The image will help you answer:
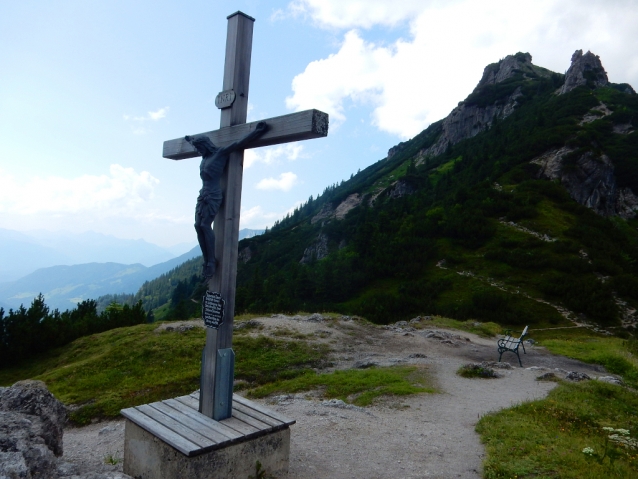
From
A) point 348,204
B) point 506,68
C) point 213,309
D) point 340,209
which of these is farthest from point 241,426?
point 506,68

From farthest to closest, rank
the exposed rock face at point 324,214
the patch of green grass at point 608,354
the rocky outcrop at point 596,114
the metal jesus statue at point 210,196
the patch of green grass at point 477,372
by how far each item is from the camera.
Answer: the exposed rock face at point 324,214 < the rocky outcrop at point 596,114 < the patch of green grass at point 608,354 < the patch of green grass at point 477,372 < the metal jesus statue at point 210,196

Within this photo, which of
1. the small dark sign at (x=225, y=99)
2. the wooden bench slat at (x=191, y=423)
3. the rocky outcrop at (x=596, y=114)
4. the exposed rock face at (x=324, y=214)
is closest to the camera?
the wooden bench slat at (x=191, y=423)

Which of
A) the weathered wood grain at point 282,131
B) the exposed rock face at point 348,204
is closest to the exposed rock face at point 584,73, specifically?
the exposed rock face at point 348,204

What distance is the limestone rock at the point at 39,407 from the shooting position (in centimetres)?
552

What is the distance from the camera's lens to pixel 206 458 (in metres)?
4.88

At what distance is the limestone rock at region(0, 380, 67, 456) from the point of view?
18.1 ft

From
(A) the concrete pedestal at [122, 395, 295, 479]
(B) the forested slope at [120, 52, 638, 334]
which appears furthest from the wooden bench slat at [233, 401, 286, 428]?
(B) the forested slope at [120, 52, 638, 334]

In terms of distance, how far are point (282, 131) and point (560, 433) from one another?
6.63 m

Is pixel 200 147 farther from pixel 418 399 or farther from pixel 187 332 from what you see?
pixel 187 332

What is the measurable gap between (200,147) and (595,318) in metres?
34.6

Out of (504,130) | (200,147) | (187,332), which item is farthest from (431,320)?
(504,130)

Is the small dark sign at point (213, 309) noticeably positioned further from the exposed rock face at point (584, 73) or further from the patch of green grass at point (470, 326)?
the exposed rock face at point (584, 73)

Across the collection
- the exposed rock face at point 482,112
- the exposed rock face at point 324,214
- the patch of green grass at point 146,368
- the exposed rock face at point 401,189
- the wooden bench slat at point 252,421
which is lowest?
the patch of green grass at point 146,368

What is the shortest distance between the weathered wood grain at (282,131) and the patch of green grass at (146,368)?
9240 millimetres
